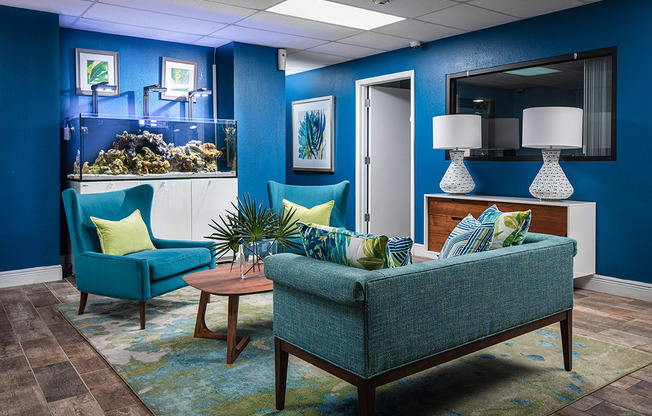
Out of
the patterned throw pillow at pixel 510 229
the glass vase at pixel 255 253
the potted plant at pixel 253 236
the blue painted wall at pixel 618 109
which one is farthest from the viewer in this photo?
the blue painted wall at pixel 618 109

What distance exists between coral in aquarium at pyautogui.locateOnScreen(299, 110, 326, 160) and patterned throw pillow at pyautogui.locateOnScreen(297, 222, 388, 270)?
4.95 meters

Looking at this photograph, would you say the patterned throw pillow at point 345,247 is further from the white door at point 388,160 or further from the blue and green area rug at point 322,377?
the white door at point 388,160

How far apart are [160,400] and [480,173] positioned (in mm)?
3780

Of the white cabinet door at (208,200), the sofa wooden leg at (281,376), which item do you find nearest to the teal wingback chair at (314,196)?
the white cabinet door at (208,200)

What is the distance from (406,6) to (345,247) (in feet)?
9.78

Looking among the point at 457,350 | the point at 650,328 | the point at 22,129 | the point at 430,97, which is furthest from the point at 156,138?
the point at 650,328

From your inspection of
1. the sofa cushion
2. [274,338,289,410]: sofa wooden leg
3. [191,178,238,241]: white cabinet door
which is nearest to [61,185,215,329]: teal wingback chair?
the sofa cushion

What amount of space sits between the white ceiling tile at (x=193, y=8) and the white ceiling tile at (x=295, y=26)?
0.15 m

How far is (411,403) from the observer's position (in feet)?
7.57

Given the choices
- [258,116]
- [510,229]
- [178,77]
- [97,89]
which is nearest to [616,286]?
[510,229]

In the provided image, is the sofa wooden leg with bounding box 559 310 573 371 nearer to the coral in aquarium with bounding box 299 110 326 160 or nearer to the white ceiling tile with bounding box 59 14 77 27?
the white ceiling tile with bounding box 59 14 77 27

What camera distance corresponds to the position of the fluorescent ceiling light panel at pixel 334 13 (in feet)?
14.4

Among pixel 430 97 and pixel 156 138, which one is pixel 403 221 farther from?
pixel 156 138

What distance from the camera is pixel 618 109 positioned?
414 centimetres
